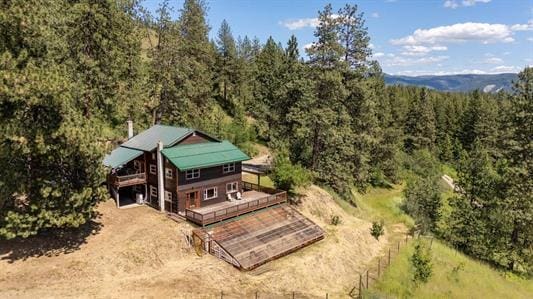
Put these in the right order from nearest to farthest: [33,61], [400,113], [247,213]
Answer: [33,61] < [247,213] < [400,113]

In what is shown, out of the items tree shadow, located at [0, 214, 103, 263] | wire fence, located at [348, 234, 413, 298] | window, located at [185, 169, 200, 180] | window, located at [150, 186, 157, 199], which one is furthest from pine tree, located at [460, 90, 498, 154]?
tree shadow, located at [0, 214, 103, 263]

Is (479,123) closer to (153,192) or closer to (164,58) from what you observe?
(164,58)

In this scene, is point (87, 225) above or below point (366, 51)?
below

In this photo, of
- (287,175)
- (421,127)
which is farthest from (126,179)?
(421,127)

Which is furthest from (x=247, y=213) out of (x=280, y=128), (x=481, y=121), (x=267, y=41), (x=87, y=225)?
(x=481, y=121)

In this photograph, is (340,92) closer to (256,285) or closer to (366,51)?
(366,51)

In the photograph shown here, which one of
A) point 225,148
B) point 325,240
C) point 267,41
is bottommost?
point 325,240

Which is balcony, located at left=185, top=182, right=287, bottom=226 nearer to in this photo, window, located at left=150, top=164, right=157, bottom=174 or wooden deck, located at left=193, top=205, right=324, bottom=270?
wooden deck, located at left=193, top=205, right=324, bottom=270

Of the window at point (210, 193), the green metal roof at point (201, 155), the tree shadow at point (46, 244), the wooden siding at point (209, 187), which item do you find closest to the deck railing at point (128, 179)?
the green metal roof at point (201, 155)
